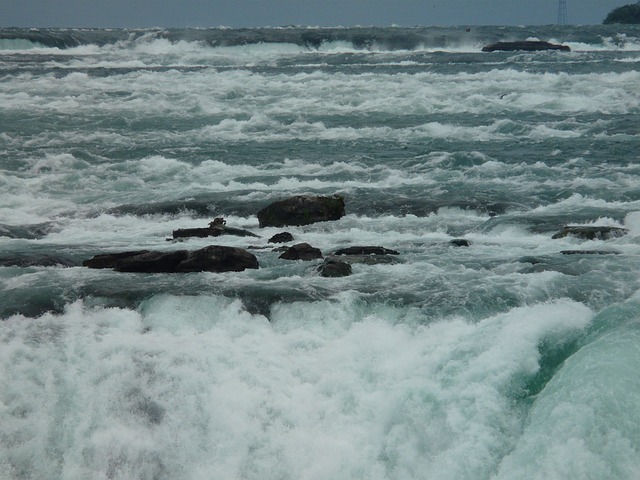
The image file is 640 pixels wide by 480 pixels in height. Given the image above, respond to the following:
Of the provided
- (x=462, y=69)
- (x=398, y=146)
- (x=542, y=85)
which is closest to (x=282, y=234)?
(x=398, y=146)

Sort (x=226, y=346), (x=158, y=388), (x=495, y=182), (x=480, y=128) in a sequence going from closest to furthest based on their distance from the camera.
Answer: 1. (x=158, y=388)
2. (x=226, y=346)
3. (x=495, y=182)
4. (x=480, y=128)

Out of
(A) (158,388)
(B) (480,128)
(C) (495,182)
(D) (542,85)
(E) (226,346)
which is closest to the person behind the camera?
(A) (158,388)

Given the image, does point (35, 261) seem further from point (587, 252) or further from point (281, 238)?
point (587, 252)

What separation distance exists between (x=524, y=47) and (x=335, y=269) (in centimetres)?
5515

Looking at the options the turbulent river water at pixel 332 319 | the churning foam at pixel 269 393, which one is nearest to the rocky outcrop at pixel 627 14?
the turbulent river water at pixel 332 319

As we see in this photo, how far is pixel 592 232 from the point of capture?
1389cm

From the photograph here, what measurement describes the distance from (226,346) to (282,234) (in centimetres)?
516

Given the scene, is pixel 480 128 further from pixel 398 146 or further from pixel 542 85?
pixel 542 85

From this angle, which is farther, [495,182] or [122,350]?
[495,182]

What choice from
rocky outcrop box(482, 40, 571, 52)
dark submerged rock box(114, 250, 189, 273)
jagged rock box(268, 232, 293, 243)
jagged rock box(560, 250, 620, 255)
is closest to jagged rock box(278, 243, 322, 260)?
jagged rock box(268, 232, 293, 243)

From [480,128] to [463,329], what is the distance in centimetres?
1756

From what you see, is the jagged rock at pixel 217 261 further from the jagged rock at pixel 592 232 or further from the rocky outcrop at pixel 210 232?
the jagged rock at pixel 592 232

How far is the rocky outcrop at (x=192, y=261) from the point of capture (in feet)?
39.6

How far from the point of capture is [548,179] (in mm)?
19375
